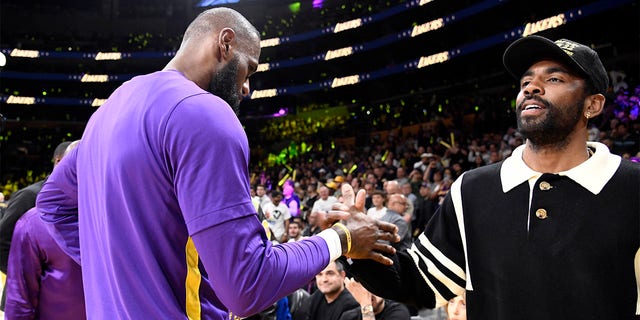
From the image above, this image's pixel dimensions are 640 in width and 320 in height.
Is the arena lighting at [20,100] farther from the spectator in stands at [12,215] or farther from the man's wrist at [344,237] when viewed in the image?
the man's wrist at [344,237]

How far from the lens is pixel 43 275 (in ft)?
10.2

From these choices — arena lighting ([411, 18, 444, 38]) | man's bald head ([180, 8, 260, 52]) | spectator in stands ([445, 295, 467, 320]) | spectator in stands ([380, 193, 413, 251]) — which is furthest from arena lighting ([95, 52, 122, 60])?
man's bald head ([180, 8, 260, 52])

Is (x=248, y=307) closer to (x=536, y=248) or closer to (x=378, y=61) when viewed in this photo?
(x=536, y=248)

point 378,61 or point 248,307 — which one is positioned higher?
point 378,61

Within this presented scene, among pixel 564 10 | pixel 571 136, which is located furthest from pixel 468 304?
pixel 564 10

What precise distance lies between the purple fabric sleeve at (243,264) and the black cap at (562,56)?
49.8 inches

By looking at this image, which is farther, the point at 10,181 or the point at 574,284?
the point at 10,181

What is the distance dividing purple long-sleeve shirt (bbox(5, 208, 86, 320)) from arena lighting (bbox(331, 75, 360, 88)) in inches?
997

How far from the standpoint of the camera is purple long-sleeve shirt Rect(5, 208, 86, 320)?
3.04m

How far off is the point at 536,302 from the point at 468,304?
270 mm

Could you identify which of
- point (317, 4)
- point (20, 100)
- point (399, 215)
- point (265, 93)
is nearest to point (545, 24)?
point (399, 215)

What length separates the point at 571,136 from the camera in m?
2.12

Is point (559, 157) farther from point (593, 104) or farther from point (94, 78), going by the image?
point (94, 78)

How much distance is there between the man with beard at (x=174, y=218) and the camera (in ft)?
5.17
